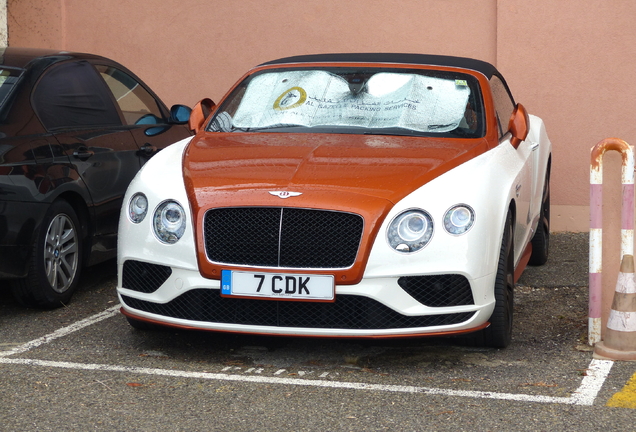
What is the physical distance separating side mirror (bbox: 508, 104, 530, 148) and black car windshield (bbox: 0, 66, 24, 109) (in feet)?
9.82

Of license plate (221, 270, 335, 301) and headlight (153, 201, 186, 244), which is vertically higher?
headlight (153, 201, 186, 244)

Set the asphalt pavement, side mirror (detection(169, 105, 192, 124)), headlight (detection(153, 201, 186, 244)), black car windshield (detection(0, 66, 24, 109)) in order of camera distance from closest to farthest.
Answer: the asphalt pavement < headlight (detection(153, 201, 186, 244)) < black car windshield (detection(0, 66, 24, 109)) < side mirror (detection(169, 105, 192, 124))

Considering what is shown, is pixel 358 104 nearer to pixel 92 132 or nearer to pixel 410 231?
pixel 410 231

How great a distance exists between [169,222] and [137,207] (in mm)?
263

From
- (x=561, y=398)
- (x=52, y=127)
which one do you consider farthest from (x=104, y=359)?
(x=561, y=398)

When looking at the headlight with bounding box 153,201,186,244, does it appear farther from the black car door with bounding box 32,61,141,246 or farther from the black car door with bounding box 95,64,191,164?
the black car door with bounding box 95,64,191,164

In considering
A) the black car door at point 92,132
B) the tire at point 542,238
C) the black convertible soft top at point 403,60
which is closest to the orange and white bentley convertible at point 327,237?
the black convertible soft top at point 403,60

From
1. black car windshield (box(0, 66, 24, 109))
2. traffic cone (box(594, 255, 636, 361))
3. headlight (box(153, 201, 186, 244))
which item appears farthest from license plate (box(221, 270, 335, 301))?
black car windshield (box(0, 66, 24, 109))

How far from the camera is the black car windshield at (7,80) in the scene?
18.4 ft

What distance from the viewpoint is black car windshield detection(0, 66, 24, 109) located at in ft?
18.4

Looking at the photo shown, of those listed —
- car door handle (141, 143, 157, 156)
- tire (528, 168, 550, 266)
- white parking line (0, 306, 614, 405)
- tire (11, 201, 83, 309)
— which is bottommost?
tire (528, 168, 550, 266)

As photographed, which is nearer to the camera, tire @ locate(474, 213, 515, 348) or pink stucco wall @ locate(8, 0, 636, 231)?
tire @ locate(474, 213, 515, 348)

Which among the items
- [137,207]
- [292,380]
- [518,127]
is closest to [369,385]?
[292,380]

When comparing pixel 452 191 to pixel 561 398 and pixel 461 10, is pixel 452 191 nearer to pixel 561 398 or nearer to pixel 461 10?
pixel 561 398
